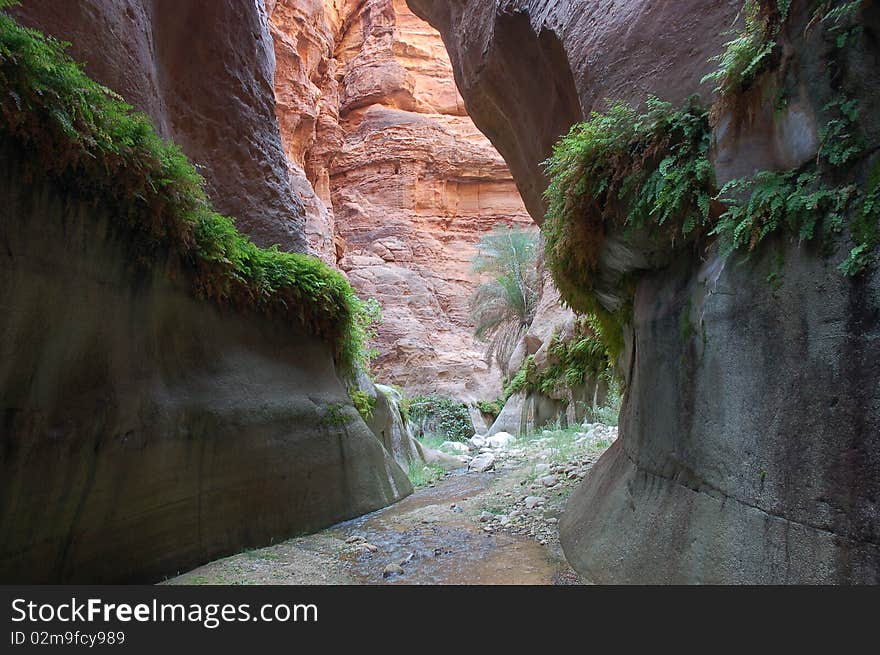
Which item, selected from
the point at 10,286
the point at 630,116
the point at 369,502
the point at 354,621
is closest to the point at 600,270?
the point at 630,116

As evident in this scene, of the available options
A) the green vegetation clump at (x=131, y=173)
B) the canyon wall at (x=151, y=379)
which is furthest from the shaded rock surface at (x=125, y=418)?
the green vegetation clump at (x=131, y=173)

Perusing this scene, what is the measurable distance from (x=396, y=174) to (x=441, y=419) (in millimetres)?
20416

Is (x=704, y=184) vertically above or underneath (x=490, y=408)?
above

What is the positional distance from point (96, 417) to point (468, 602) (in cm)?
335

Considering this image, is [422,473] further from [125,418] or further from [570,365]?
[570,365]

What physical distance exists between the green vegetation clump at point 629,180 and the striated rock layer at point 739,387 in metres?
0.25

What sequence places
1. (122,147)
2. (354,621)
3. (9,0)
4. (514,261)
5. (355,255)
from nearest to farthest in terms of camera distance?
1. (354,621)
2. (9,0)
3. (122,147)
4. (514,261)
5. (355,255)

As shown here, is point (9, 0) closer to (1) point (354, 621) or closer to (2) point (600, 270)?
(1) point (354, 621)

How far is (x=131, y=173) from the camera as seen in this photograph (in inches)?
171

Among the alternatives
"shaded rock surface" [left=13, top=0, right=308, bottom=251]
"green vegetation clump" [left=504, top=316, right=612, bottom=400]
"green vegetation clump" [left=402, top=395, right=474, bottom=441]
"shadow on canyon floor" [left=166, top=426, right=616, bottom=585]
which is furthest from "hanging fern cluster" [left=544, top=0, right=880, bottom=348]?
"green vegetation clump" [left=402, top=395, right=474, bottom=441]

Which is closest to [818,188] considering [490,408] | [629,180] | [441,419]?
[629,180]

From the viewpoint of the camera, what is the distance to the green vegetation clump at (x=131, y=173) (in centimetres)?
346

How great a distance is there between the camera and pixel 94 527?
390 centimetres

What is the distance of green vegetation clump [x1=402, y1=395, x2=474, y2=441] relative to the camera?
20.1 metres
